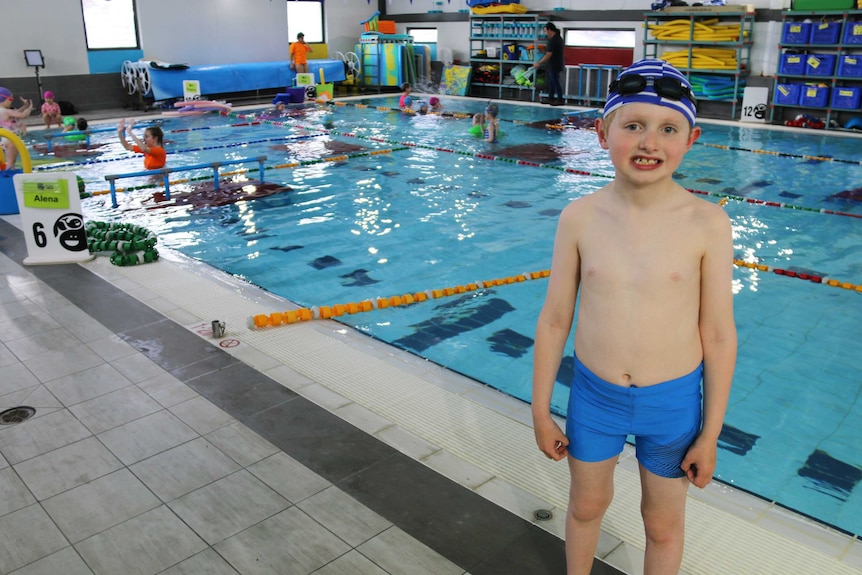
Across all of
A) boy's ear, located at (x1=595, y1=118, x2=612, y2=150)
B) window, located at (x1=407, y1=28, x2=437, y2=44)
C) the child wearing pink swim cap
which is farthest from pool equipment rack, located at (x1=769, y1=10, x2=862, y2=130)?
the child wearing pink swim cap

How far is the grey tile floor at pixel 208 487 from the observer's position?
2695 millimetres

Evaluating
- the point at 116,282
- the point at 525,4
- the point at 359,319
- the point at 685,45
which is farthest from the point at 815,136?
the point at 116,282

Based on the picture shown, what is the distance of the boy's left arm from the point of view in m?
2.00

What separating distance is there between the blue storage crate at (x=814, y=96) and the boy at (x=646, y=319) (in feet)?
48.3

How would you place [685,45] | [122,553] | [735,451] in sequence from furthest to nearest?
[685,45] < [735,451] < [122,553]

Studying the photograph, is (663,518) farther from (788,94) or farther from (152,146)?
(788,94)

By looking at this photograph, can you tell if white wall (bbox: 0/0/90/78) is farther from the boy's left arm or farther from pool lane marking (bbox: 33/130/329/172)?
the boy's left arm

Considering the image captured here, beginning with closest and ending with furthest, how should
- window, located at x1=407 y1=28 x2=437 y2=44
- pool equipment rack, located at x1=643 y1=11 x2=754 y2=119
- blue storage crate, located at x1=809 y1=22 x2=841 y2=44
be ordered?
1. blue storage crate, located at x1=809 y1=22 x2=841 y2=44
2. pool equipment rack, located at x1=643 y1=11 x2=754 y2=119
3. window, located at x1=407 y1=28 x2=437 y2=44

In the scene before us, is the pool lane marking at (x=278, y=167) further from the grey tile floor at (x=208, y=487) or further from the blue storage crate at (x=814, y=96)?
the blue storage crate at (x=814, y=96)

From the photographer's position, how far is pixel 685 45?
55.3ft

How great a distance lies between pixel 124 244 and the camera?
255 inches

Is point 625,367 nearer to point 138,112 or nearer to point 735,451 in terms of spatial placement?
point 735,451

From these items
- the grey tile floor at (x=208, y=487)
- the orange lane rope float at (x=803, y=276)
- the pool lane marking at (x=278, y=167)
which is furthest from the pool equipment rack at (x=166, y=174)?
the orange lane rope float at (x=803, y=276)

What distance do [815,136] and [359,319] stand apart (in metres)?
12.2
